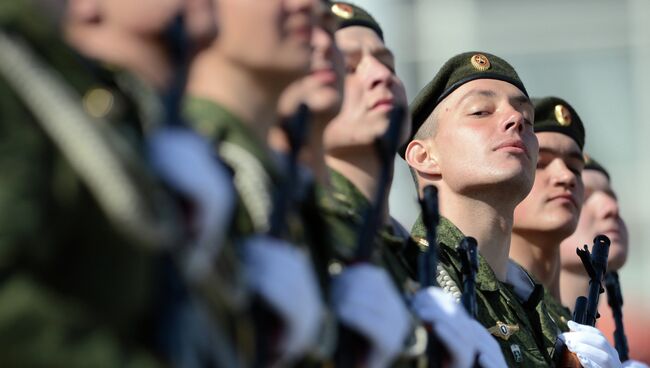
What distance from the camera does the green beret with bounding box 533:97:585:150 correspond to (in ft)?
21.5

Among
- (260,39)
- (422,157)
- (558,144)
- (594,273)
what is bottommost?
(558,144)

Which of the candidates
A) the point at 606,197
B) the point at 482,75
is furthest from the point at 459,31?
A: the point at 482,75

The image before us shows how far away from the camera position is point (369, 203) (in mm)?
4219

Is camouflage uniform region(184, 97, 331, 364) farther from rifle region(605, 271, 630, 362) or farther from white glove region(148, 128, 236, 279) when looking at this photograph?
rifle region(605, 271, 630, 362)

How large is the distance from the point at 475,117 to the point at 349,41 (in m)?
0.95

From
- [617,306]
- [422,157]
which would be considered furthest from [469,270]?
[617,306]

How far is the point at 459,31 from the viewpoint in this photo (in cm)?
1495

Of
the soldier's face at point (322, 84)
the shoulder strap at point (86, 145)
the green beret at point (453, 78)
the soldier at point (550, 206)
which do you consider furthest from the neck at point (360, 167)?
the shoulder strap at point (86, 145)

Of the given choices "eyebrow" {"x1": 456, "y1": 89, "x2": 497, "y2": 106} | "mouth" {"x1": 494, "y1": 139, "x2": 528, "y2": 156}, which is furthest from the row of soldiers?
"eyebrow" {"x1": 456, "y1": 89, "x2": 497, "y2": 106}

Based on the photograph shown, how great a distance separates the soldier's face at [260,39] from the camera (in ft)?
11.0

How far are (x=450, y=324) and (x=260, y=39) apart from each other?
863 millimetres

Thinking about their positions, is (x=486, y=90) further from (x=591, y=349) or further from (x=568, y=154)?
(x=568, y=154)

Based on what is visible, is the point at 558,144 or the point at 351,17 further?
the point at 558,144

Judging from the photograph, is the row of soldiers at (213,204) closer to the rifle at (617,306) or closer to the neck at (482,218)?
the neck at (482,218)
